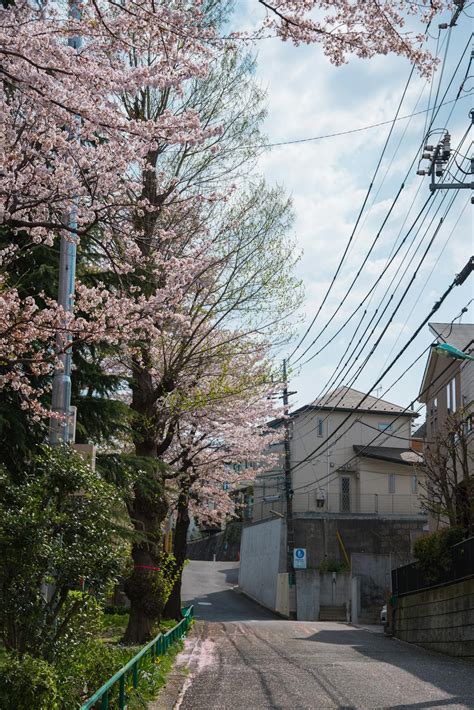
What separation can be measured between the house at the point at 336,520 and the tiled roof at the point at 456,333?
10.4 meters

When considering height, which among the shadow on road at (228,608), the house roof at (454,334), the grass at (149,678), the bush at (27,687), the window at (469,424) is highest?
the house roof at (454,334)

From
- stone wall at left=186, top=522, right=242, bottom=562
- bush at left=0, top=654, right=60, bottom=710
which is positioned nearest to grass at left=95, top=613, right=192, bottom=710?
bush at left=0, top=654, right=60, bottom=710

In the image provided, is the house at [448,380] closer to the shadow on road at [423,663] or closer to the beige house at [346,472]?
the shadow on road at [423,663]

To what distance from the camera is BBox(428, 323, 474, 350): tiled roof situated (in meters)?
26.7

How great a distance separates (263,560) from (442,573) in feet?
90.7

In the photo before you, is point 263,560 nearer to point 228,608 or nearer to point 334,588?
point 228,608

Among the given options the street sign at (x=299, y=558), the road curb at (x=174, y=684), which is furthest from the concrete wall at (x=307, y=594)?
the road curb at (x=174, y=684)

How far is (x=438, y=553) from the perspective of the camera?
1961 cm

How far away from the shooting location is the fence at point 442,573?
17359 mm

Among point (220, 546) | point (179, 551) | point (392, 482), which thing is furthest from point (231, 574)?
point (179, 551)

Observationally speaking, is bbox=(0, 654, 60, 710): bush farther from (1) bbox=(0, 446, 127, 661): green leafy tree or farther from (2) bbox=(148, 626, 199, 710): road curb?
(2) bbox=(148, 626, 199, 710): road curb

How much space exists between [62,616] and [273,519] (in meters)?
38.8

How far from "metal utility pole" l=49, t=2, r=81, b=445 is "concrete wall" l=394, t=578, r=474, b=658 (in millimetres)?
10349

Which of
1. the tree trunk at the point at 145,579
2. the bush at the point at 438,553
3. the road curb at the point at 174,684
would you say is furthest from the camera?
the bush at the point at 438,553
